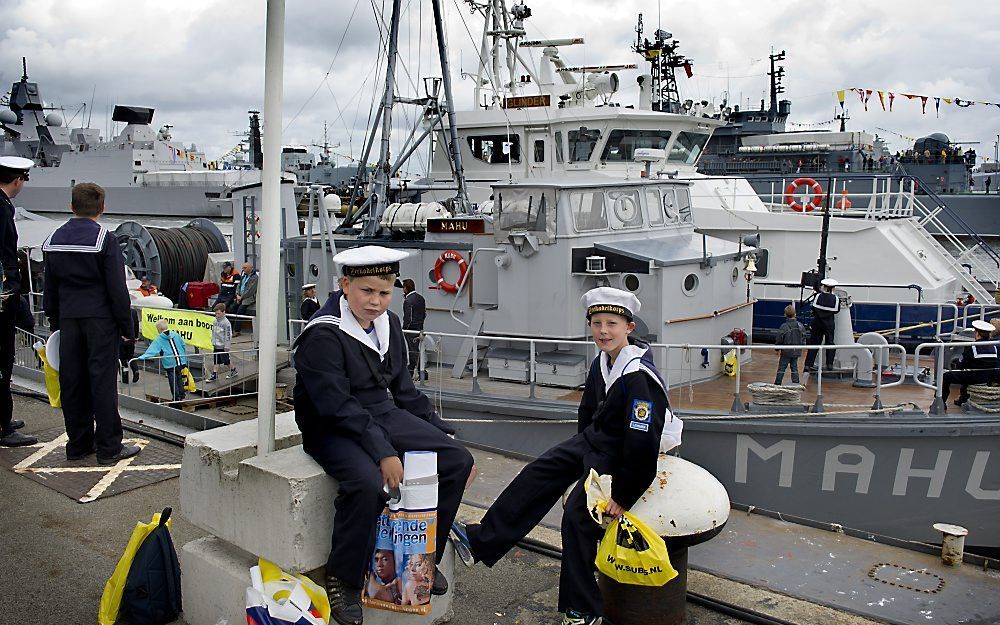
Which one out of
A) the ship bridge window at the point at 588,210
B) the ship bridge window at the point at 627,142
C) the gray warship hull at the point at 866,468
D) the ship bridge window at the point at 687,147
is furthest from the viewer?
the ship bridge window at the point at 687,147

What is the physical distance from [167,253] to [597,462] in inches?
558

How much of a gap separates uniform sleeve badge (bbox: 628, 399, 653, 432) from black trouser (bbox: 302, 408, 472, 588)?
0.75m

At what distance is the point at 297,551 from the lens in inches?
125

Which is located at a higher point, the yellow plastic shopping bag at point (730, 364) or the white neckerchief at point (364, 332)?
the white neckerchief at point (364, 332)

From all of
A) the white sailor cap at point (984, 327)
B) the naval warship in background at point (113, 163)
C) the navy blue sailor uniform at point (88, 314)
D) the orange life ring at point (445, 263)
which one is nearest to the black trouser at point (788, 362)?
the white sailor cap at point (984, 327)

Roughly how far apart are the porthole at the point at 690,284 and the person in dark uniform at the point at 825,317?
147 centimetres

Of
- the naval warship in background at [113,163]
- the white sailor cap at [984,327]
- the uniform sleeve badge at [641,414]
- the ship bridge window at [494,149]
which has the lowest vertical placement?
the uniform sleeve badge at [641,414]

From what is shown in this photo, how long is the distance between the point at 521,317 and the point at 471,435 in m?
1.46

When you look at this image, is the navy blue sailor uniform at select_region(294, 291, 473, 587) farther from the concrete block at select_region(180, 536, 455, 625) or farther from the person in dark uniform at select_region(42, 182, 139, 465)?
the person in dark uniform at select_region(42, 182, 139, 465)

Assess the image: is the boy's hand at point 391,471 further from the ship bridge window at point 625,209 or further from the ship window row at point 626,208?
the ship bridge window at point 625,209

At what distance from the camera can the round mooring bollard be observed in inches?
148

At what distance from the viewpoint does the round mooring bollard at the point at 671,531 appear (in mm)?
3750

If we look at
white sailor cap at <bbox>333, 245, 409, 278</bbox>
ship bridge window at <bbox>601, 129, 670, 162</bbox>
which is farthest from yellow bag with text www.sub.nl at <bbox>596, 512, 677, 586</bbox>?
ship bridge window at <bbox>601, 129, 670, 162</bbox>

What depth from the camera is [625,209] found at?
1000 centimetres
